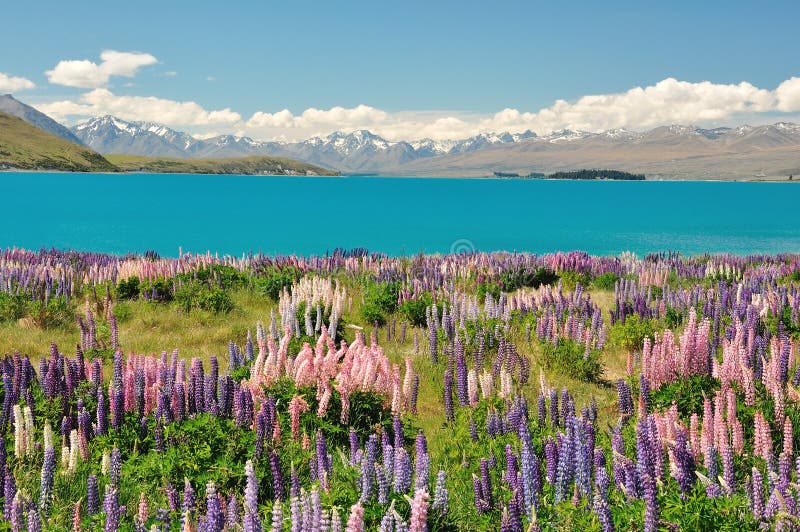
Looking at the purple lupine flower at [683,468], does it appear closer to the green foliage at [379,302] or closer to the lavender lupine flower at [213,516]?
the lavender lupine flower at [213,516]

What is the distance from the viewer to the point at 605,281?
1686 cm

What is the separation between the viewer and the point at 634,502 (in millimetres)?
3934

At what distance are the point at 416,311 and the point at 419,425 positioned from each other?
5.52 metres

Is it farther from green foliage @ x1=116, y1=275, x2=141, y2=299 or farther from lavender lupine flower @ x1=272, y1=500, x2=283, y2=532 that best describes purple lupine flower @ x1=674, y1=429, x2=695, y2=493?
green foliage @ x1=116, y1=275, x2=141, y2=299

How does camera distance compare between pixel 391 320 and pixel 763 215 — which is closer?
pixel 391 320

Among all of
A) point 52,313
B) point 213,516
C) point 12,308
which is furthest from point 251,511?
point 12,308

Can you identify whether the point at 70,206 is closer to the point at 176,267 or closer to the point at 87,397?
the point at 176,267

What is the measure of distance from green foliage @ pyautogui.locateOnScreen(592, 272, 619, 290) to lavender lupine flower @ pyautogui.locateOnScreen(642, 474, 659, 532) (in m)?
13.8

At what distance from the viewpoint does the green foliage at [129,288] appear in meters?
14.1

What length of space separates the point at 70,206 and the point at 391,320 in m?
97.8

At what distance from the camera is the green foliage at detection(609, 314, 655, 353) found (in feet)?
35.0

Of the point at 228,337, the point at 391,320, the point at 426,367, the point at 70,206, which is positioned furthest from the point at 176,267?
the point at 70,206

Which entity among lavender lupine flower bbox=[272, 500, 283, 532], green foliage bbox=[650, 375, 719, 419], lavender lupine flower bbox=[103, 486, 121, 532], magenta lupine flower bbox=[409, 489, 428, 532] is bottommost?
Result: green foliage bbox=[650, 375, 719, 419]

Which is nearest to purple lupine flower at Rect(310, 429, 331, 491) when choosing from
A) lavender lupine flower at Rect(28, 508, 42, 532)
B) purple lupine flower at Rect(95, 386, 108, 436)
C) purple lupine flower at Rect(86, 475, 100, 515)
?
purple lupine flower at Rect(86, 475, 100, 515)
